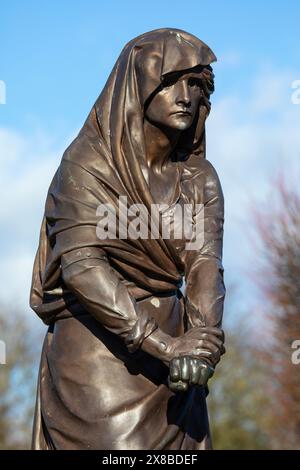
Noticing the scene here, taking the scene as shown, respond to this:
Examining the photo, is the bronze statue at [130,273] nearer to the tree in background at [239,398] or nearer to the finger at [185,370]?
the finger at [185,370]

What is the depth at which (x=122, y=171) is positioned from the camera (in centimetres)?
611

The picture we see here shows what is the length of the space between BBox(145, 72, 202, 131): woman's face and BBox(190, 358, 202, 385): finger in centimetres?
138

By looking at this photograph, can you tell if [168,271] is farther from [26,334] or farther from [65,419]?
[26,334]

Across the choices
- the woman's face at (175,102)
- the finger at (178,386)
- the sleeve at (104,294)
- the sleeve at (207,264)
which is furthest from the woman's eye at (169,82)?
the finger at (178,386)

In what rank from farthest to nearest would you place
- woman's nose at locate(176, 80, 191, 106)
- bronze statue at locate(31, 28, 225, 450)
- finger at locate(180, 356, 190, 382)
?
1. woman's nose at locate(176, 80, 191, 106)
2. bronze statue at locate(31, 28, 225, 450)
3. finger at locate(180, 356, 190, 382)

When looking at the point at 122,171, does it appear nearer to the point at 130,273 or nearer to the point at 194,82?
the point at 130,273

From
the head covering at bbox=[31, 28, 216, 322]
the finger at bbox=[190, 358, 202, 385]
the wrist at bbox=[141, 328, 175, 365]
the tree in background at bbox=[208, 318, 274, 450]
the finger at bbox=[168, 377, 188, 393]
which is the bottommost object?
the tree in background at bbox=[208, 318, 274, 450]

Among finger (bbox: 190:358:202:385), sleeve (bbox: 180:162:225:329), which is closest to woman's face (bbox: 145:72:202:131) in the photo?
sleeve (bbox: 180:162:225:329)

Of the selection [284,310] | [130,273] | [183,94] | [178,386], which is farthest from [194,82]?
[284,310]

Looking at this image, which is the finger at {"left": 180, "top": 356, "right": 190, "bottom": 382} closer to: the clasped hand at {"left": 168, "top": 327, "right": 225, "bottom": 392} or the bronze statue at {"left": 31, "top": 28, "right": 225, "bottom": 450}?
the clasped hand at {"left": 168, "top": 327, "right": 225, "bottom": 392}

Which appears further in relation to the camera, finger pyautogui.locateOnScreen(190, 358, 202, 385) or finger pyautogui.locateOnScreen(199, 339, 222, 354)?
finger pyautogui.locateOnScreen(199, 339, 222, 354)

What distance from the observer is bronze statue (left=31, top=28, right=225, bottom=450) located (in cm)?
587

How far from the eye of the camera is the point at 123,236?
6.07 m

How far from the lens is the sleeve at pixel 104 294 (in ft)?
18.9
